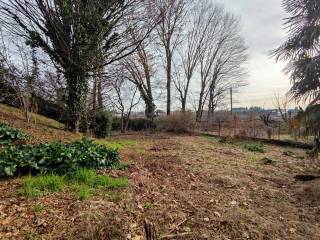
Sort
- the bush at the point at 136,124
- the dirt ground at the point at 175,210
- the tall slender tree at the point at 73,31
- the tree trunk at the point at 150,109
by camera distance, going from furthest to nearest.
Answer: the tree trunk at the point at 150,109 < the bush at the point at 136,124 < the tall slender tree at the point at 73,31 < the dirt ground at the point at 175,210

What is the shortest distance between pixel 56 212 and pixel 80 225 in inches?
18.5

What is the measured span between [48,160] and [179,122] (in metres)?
13.6

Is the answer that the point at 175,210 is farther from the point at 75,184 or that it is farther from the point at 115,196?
the point at 75,184

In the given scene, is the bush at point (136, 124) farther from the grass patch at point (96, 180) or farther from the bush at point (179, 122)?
the grass patch at point (96, 180)

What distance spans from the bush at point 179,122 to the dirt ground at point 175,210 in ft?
39.2

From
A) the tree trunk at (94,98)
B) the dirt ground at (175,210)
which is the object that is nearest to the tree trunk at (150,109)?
the tree trunk at (94,98)

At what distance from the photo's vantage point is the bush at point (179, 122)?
18109 mm

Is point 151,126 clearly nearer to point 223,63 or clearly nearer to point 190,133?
point 190,133

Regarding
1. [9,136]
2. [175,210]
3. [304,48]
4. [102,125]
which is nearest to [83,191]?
[175,210]

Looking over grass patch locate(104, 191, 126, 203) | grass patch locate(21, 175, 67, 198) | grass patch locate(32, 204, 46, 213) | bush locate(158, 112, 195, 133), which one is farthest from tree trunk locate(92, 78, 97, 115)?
grass patch locate(32, 204, 46, 213)

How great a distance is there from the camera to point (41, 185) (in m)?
4.13

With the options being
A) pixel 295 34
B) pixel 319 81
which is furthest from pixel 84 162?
pixel 295 34

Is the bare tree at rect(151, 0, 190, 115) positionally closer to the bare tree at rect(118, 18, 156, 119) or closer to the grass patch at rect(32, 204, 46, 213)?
the bare tree at rect(118, 18, 156, 119)

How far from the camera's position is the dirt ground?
3240 mm
